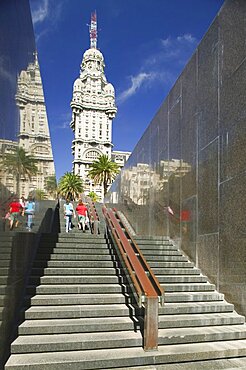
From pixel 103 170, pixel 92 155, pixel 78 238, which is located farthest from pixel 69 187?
pixel 92 155

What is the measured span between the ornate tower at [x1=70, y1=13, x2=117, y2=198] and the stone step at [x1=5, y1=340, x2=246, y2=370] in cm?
9398

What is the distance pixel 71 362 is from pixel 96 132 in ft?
350

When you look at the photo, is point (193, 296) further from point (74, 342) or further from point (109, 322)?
point (74, 342)

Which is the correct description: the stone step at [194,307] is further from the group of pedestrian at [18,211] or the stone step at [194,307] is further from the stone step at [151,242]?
Result: the group of pedestrian at [18,211]

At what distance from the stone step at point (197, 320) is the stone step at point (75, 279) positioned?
132 cm

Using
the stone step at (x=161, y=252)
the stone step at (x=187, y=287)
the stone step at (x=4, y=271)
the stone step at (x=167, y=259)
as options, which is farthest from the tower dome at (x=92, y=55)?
the stone step at (x=4, y=271)

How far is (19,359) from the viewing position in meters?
3.65

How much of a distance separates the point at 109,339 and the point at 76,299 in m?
1.11

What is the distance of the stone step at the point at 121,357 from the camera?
11.8 feet

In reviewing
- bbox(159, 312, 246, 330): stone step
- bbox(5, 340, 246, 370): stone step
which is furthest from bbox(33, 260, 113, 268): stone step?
bbox(5, 340, 246, 370): stone step

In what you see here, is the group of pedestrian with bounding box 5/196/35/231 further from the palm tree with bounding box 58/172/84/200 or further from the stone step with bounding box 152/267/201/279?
the palm tree with bounding box 58/172/84/200

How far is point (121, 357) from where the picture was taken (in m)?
3.78

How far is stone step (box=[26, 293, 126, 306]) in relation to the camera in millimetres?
4797

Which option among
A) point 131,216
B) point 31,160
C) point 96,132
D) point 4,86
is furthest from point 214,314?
point 96,132
